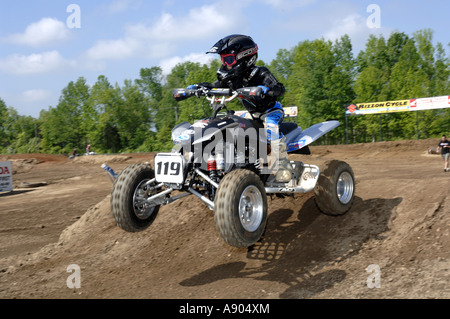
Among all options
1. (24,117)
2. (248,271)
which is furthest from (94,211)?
(24,117)

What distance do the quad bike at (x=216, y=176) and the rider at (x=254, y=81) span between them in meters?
0.18

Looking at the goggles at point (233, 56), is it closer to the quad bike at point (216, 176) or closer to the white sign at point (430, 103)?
the quad bike at point (216, 176)

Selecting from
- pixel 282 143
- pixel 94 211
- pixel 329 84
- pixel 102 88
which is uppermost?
pixel 102 88

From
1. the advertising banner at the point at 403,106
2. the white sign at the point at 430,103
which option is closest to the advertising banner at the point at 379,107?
the advertising banner at the point at 403,106

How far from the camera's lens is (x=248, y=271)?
6523 mm

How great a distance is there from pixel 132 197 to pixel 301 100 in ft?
123

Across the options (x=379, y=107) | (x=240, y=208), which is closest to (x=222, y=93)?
(x=240, y=208)

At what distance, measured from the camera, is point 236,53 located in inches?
235

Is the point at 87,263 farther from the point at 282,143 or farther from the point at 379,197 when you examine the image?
the point at 379,197

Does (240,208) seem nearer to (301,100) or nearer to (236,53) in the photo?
(236,53)

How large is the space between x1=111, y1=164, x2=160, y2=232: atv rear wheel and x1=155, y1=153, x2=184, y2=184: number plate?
12.6 inches

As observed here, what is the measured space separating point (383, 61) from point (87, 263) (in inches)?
2356

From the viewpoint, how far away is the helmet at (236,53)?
234 inches

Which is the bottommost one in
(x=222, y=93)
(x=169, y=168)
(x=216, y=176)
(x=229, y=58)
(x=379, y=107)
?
(x=216, y=176)
